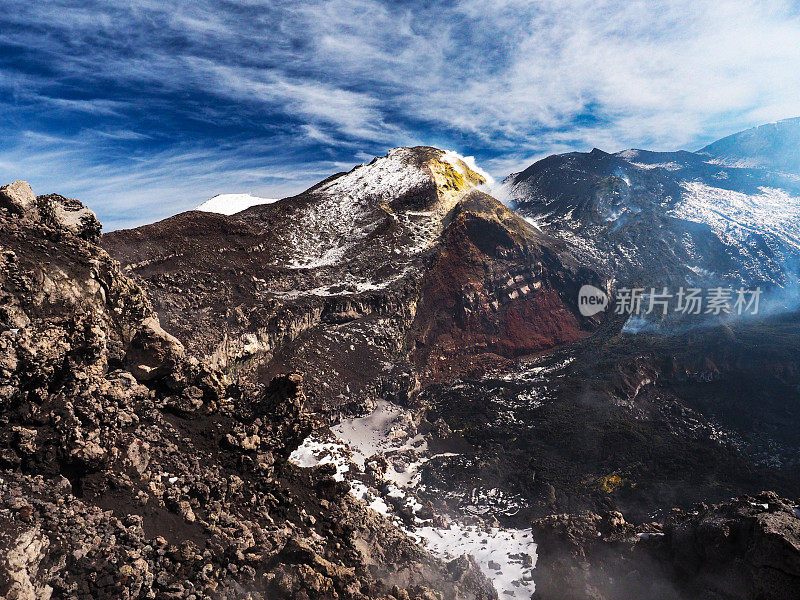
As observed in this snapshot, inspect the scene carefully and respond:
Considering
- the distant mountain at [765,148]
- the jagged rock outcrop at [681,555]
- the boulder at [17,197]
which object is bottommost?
the jagged rock outcrop at [681,555]

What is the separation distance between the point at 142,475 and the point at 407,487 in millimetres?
21230

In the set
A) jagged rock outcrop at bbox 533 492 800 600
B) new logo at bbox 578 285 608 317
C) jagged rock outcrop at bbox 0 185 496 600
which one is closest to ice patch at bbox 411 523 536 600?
jagged rock outcrop at bbox 533 492 800 600

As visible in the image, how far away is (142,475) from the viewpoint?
13.5 meters

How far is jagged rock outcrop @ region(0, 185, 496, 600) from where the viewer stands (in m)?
10.3

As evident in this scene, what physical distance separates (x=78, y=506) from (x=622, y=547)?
18.9 meters

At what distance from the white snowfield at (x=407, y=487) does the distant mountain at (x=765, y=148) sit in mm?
114716

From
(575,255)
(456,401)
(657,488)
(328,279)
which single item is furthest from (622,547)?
(575,255)

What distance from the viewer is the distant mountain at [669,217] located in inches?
2827

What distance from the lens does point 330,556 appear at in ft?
52.9

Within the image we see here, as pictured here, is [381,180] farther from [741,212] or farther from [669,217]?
[741,212]

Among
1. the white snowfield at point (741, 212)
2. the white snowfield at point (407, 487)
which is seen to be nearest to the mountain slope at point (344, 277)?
the white snowfield at point (407, 487)

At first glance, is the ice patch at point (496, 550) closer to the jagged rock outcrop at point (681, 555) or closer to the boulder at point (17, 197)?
the jagged rock outcrop at point (681, 555)

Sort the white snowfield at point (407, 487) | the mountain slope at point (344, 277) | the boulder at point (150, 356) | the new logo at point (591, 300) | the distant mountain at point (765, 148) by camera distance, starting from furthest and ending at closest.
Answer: the distant mountain at point (765, 148)
the new logo at point (591, 300)
the mountain slope at point (344, 277)
the white snowfield at point (407, 487)
the boulder at point (150, 356)

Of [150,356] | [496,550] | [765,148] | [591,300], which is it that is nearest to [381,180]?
[591,300]
